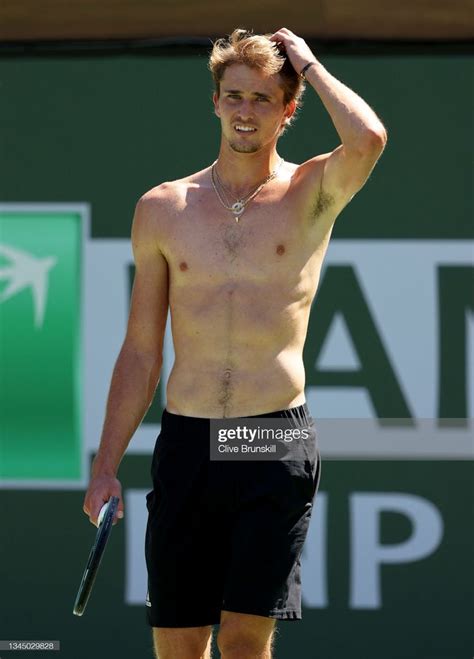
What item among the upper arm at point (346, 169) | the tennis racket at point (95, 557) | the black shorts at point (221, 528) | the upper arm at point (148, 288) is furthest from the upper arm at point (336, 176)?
the tennis racket at point (95, 557)

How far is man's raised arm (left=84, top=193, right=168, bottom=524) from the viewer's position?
4098 mm

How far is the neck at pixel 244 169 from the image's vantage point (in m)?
4.10

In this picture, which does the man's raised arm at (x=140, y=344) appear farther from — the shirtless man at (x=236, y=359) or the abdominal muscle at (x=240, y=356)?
the abdominal muscle at (x=240, y=356)

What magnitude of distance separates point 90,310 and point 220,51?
192 centimetres

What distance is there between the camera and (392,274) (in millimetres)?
5684

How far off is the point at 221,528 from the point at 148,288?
0.72 metres

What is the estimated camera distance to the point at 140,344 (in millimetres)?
4168

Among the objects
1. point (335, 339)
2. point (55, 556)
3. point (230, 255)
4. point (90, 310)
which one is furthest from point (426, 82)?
point (55, 556)

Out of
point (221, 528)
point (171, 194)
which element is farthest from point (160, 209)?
point (221, 528)

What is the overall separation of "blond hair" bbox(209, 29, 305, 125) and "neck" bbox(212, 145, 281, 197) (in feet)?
0.58

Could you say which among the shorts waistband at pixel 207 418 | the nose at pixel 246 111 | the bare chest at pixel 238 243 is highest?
the nose at pixel 246 111

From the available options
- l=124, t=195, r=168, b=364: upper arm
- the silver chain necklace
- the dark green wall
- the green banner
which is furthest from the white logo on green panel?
the silver chain necklace

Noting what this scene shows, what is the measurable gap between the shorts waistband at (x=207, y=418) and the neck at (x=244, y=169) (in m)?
0.64

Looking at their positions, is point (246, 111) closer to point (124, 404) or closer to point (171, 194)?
point (171, 194)
